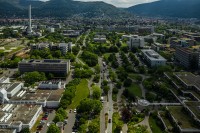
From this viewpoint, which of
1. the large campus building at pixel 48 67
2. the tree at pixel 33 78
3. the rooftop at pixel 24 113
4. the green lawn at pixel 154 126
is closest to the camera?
the green lawn at pixel 154 126

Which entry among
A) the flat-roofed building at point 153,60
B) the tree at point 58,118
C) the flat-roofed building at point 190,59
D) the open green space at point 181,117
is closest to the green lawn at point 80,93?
the tree at point 58,118

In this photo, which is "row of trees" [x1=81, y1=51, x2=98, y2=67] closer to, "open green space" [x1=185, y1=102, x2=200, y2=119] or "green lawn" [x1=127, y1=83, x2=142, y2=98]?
"green lawn" [x1=127, y1=83, x2=142, y2=98]

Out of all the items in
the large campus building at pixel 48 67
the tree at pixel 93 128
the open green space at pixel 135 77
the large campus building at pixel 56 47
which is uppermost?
the large campus building at pixel 56 47

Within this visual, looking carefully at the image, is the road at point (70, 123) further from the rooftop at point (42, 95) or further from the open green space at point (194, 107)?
the open green space at point (194, 107)

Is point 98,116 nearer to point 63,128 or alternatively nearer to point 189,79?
point 63,128

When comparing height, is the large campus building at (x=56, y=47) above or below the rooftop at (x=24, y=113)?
above

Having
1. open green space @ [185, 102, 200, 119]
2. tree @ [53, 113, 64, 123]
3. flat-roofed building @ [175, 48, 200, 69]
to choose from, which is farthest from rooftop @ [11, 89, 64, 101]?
flat-roofed building @ [175, 48, 200, 69]

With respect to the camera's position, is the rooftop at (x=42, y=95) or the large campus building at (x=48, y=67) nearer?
the rooftop at (x=42, y=95)

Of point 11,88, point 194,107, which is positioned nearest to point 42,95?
point 11,88
